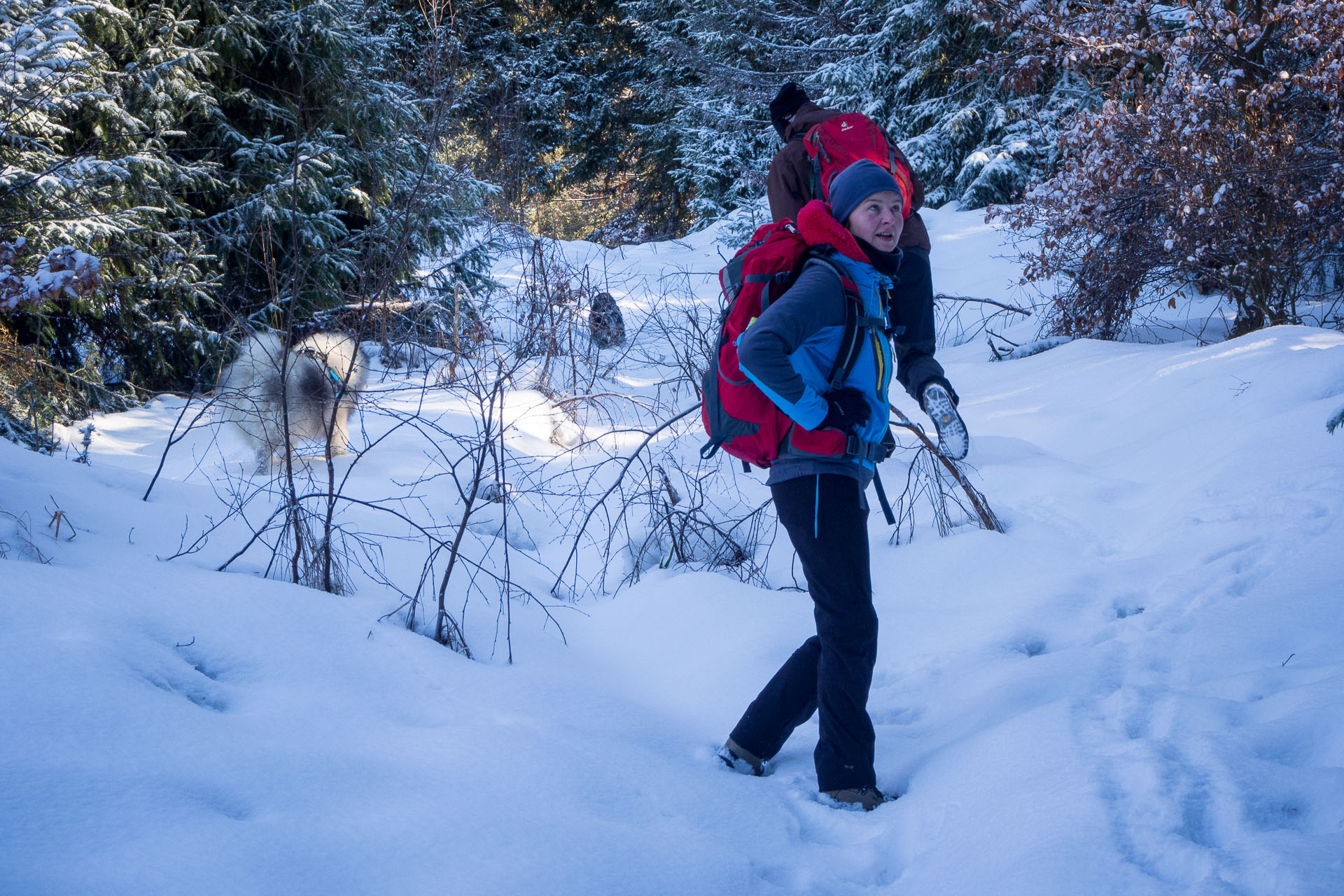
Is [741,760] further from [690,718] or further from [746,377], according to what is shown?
[746,377]

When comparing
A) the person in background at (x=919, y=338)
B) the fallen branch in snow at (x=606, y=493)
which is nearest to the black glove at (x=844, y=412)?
the person in background at (x=919, y=338)

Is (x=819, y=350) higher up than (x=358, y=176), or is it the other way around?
(x=358, y=176)

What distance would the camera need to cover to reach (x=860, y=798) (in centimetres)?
220

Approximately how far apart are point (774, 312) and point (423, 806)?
1.35m

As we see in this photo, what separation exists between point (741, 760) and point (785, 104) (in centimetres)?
263

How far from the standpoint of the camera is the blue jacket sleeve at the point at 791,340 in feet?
6.48

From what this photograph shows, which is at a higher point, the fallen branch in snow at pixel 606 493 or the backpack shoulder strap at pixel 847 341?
the backpack shoulder strap at pixel 847 341

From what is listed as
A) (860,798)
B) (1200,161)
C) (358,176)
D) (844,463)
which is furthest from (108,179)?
(1200,161)

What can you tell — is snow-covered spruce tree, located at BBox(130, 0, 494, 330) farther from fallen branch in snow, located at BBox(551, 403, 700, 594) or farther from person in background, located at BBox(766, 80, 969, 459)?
person in background, located at BBox(766, 80, 969, 459)

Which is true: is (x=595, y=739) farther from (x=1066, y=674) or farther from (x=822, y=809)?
(x=1066, y=674)

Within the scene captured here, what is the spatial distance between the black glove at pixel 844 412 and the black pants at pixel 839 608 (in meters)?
0.14

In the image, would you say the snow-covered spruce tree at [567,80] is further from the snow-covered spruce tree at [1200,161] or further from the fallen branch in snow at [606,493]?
the fallen branch in snow at [606,493]

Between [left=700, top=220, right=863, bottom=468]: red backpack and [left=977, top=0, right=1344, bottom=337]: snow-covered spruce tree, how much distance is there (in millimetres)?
5200

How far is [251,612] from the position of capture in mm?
2639
